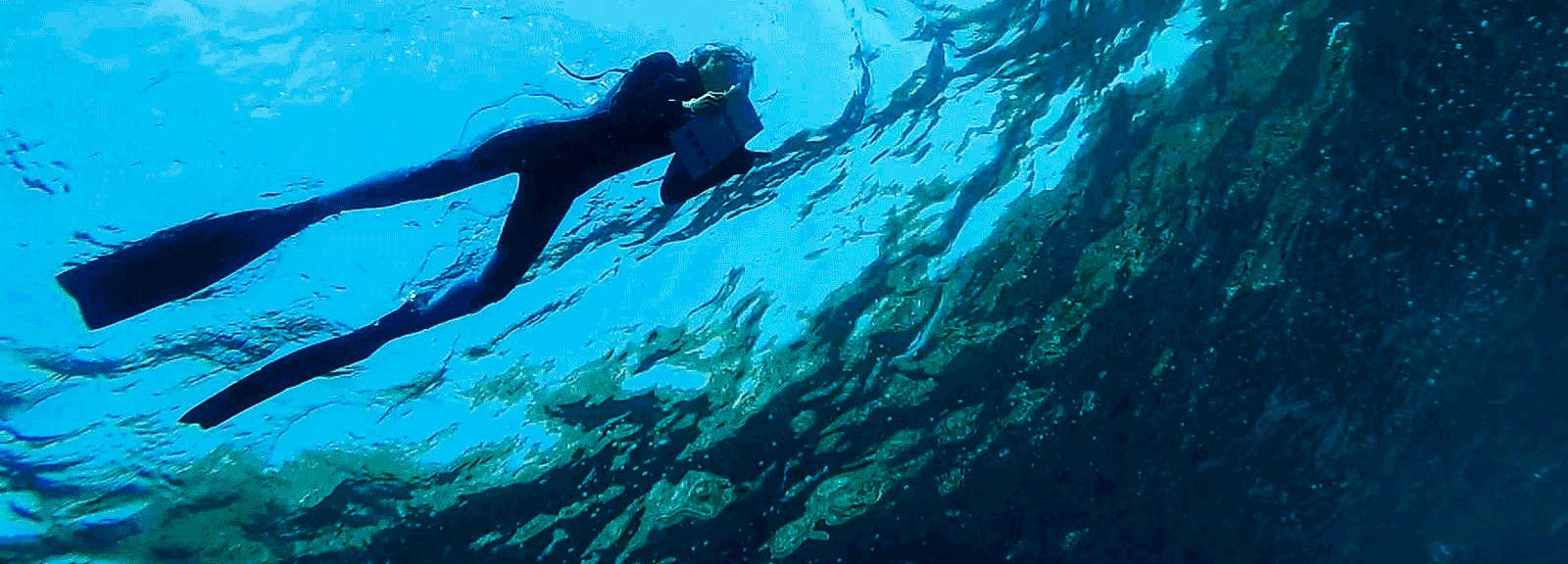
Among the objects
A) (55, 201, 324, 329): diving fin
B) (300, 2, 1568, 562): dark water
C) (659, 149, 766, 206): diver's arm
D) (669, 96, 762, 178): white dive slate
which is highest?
(55, 201, 324, 329): diving fin

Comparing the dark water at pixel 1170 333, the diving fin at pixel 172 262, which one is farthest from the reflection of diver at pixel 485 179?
the dark water at pixel 1170 333

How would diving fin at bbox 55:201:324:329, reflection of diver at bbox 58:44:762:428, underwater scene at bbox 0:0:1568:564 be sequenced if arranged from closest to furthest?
diving fin at bbox 55:201:324:329 → reflection of diver at bbox 58:44:762:428 → underwater scene at bbox 0:0:1568:564

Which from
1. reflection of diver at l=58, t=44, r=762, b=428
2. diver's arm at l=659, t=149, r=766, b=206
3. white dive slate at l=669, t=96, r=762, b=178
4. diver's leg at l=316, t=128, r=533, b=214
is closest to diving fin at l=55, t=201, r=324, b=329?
reflection of diver at l=58, t=44, r=762, b=428

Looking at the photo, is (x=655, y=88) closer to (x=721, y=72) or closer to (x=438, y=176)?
(x=721, y=72)

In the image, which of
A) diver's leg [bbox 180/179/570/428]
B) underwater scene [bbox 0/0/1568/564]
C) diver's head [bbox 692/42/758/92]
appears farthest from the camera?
underwater scene [bbox 0/0/1568/564]

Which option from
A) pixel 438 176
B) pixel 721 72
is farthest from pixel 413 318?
pixel 721 72

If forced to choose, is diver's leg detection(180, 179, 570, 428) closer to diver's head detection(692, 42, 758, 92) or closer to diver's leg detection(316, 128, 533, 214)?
diver's leg detection(316, 128, 533, 214)

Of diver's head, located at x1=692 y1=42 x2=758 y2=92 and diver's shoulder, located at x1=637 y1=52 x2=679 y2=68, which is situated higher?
diver's shoulder, located at x1=637 y1=52 x2=679 y2=68

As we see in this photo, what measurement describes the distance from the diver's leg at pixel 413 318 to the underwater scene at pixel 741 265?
30mm

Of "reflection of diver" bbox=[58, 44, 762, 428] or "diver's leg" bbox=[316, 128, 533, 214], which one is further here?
"diver's leg" bbox=[316, 128, 533, 214]

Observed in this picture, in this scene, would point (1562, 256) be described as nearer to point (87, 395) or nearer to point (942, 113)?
point (942, 113)

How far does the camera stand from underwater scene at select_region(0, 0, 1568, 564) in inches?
242

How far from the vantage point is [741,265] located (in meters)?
9.41

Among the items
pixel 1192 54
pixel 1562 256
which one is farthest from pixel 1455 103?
pixel 1562 256
